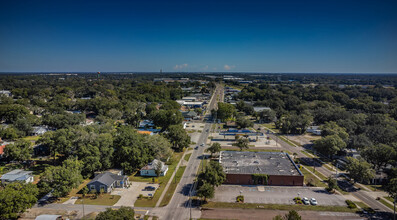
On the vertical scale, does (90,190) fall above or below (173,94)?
below

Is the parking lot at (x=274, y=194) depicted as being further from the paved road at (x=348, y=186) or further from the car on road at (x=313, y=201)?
the paved road at (x=348, y=186)

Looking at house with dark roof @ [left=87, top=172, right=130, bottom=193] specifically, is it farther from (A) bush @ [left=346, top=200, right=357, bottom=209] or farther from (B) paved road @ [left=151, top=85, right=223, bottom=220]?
(A) bush @ [left=346, top=200, right=357, bottom=209]

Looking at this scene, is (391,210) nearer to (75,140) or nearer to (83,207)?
(83,207)

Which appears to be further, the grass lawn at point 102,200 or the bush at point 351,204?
the grass lawn at point 102,200

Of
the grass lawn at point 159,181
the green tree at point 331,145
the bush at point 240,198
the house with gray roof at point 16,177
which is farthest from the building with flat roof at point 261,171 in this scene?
the house with gray roof at point 16,177

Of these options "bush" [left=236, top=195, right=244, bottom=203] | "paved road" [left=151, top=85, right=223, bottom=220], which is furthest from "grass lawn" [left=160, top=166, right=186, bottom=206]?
"bush" [left=236, top=195, right=244, bottom=203]

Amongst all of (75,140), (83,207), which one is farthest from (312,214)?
(75,140)
